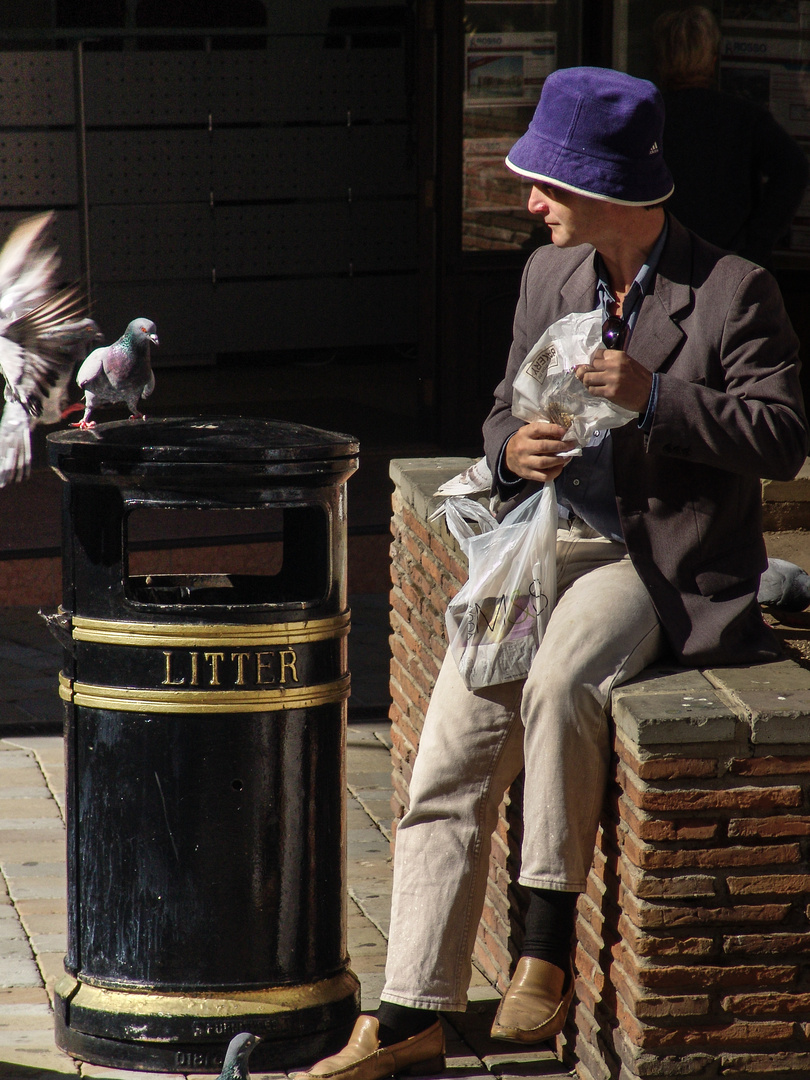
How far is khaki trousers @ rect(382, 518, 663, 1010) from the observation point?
2961mm

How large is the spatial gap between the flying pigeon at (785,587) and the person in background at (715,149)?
108 inches

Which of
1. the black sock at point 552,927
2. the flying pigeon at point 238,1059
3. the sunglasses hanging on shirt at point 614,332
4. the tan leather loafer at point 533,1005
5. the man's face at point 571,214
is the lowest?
the tan leather loafer at point 533,1005

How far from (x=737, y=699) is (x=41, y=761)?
322 centimetres

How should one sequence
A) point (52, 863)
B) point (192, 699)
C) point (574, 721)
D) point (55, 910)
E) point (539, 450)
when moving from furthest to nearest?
point (52, 863) → point (55, 910) → point (192, 699) → point (539, 450) → point (574, 721)

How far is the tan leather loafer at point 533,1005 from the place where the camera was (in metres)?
2.99

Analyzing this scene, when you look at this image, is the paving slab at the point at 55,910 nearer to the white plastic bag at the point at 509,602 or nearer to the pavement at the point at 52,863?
the pavement at the point at 52,863

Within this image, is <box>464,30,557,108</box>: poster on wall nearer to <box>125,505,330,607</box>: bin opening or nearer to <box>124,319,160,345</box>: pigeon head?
<box>125,505,330,607</box>: bin opening

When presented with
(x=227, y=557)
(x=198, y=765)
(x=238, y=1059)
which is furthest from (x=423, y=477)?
(x=227, y=557)

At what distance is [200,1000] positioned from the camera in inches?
129

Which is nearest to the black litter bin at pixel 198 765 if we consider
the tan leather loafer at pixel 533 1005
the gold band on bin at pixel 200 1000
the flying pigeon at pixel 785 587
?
the gold band on bin at pixel 200 1000

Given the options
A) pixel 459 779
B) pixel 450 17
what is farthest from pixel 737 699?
pixel 450 17

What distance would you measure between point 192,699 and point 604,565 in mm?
884

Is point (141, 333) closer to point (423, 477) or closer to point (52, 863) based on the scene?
point (423, 477)

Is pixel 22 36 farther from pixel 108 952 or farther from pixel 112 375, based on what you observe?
pixel 108 952
